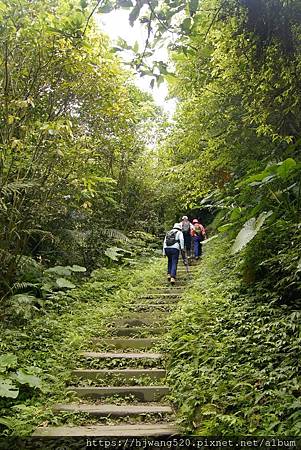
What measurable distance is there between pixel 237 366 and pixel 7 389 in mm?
2220

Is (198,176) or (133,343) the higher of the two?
(198,176)

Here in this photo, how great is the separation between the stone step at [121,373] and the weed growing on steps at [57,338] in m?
0.18

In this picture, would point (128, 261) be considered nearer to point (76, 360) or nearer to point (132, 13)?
point (76, 360)

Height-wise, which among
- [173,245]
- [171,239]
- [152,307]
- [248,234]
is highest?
[171,239]

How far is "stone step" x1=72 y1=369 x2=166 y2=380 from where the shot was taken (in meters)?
4.75

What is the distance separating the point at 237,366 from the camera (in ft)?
12.9

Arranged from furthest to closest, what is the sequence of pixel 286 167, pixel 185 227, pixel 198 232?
A: pixel 198 232 → pixel 185 227 → pixel 286 167

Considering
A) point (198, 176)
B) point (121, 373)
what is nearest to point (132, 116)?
point (198, 176)

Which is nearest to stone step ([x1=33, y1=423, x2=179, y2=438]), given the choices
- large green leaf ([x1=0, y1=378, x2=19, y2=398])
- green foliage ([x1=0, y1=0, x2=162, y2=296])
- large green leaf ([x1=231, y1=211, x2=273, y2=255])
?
large green leaf ([x1=0, y1=378, x2=19, y2=398])

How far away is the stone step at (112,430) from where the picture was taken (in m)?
3.55

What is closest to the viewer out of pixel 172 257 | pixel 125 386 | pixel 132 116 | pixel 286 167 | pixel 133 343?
pixel 125 386

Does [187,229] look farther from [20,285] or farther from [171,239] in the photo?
[20,285]

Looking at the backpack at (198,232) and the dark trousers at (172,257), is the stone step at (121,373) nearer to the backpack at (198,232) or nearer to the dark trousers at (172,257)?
the dark trousers at (172,257)

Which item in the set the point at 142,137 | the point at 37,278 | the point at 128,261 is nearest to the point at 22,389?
the point at 37,278
